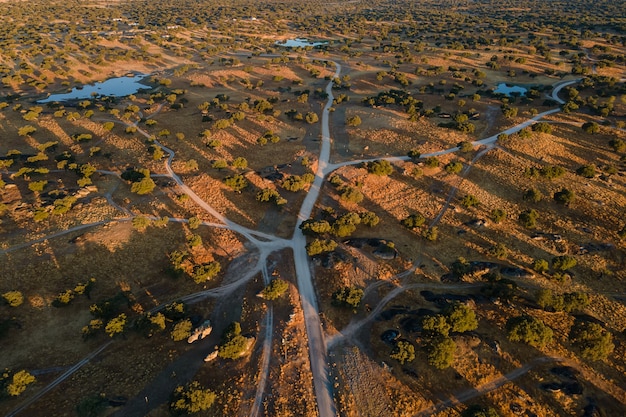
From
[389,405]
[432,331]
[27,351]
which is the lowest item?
[27,351]

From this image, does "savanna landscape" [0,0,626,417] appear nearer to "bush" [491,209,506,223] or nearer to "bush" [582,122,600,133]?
"bush" [491,209,506,223]

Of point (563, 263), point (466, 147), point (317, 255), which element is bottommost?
point (317, 255)

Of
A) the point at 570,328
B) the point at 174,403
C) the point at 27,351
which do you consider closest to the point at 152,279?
the point at 27,351

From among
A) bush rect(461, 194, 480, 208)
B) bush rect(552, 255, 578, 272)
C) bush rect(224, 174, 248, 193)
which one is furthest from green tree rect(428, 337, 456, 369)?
bush rect(224, 174, 248, 193)

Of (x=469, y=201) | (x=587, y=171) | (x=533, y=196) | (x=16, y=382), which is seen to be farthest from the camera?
(x=587, y=171)

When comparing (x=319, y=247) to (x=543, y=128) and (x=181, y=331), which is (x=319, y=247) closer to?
(x=181, y=331)

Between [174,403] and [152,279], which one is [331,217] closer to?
[152,279]

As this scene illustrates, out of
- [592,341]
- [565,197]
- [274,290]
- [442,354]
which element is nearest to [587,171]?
[565,197]
